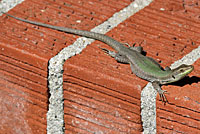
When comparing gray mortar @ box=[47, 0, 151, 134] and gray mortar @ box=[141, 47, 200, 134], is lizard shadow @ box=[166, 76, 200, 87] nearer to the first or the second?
gray mortar @ box=[141, 47, 200, 134]

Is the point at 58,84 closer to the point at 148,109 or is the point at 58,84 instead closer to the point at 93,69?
the point at 93,69

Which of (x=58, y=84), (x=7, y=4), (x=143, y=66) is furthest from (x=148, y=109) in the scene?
(x=7, y=4)

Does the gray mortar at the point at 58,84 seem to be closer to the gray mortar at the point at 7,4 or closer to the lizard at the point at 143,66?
the lizard at the point at 143,66

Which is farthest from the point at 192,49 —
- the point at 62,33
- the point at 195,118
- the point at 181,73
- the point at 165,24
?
the point at 62,33

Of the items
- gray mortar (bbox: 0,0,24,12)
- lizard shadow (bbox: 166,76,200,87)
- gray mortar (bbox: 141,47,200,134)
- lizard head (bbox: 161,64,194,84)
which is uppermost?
gray mortar (bbox: 0,0,24,12)

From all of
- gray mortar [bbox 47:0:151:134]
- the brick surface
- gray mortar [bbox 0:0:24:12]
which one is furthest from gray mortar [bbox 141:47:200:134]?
gray mortar [bbox 0:0:24:12]

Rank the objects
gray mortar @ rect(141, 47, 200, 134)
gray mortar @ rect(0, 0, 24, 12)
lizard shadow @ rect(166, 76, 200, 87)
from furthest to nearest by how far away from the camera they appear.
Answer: gray mortar @ rect(0, 0, 24, 12), lizard shadow @ rect(166, 76, 200, 87), gray mortar @ rect(141, 47, 200, 134)
